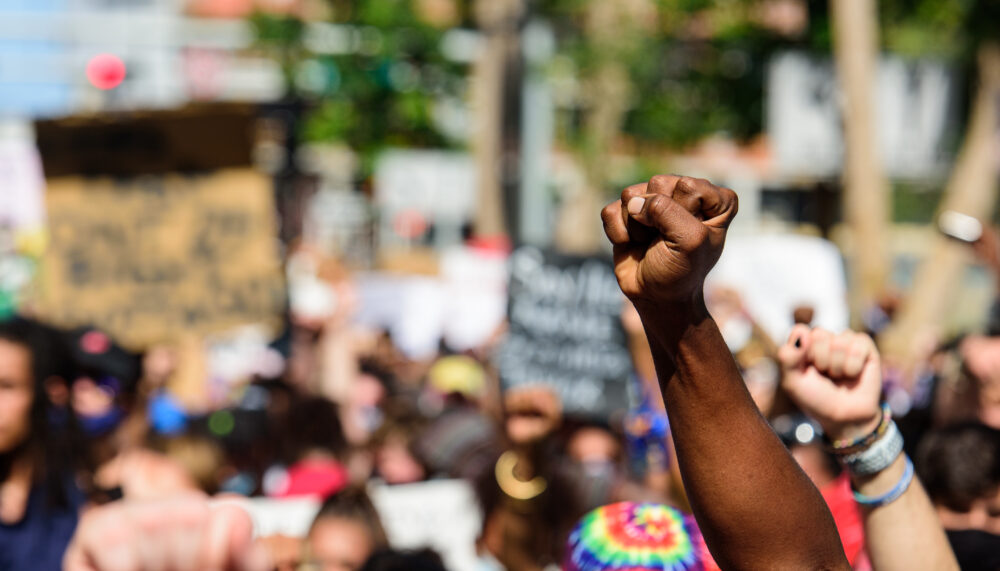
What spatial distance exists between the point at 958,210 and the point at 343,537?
8829 millimetres

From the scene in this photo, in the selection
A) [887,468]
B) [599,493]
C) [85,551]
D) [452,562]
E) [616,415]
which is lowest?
[452,562]

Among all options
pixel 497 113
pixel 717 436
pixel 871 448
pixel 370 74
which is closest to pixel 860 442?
pixel 871 448

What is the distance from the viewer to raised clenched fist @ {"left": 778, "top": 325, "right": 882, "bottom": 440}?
66.7 inches

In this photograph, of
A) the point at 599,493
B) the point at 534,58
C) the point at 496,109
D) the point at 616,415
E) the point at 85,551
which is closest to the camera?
the point at 85,551

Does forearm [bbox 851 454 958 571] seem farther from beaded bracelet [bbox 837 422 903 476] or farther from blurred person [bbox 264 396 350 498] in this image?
blurred person [bbox 264 396 350 498]

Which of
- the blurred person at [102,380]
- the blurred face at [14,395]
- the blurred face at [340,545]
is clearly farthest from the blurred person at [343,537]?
the blurred face at [14,395]

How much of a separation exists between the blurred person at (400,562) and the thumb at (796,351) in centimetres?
115

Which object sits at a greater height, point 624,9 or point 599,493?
point 624,9

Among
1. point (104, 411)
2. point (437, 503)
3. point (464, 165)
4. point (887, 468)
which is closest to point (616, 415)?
point (437, 503)

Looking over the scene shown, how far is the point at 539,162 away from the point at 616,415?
4.46 metres

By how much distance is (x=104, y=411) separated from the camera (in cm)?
439

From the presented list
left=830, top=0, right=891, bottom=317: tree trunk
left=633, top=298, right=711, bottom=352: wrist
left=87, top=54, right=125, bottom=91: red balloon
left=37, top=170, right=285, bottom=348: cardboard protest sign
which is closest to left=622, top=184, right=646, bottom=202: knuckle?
left=633, top=298, right=711, bottom=352: wrist

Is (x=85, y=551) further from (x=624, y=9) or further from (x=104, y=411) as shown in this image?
(x=624, y=9)

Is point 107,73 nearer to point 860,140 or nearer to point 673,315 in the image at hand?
point 860,140
